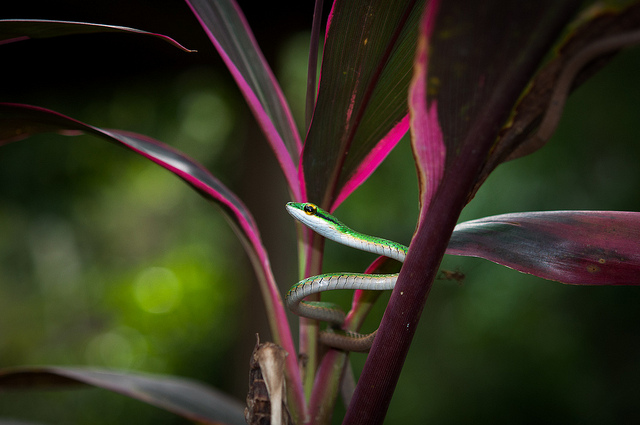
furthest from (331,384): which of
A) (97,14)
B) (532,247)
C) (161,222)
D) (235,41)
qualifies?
(161,222)

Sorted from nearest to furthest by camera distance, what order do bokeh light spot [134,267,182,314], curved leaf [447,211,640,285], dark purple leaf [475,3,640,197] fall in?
1. dark purple leaf [475,3,640,197]
2. curved leaf [447,211,640,285]
3. bokeh light spot [134,267,182,314]

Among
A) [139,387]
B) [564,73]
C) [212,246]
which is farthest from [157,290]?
[564,73]

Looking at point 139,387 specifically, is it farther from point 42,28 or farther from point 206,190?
point 42,28

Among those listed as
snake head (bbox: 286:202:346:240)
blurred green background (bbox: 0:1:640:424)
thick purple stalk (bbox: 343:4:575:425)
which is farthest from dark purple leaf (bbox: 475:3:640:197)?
blurred green background (bbox: 0:1:640:424)

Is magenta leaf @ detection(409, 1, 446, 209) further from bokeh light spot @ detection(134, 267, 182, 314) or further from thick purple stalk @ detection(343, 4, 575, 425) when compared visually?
bokeh light spot @ detection(134, 267, 182, 314)

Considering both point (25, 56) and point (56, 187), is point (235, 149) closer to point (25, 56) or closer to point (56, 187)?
point (56, 187)
